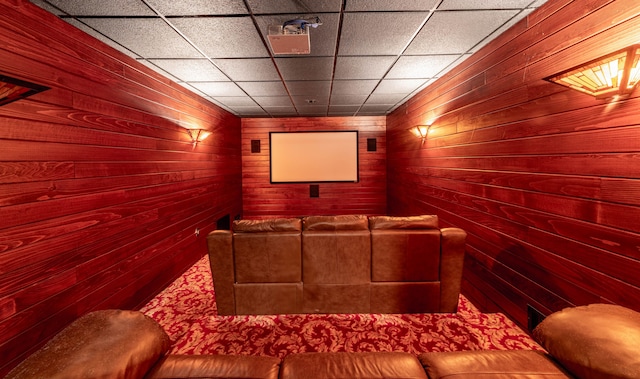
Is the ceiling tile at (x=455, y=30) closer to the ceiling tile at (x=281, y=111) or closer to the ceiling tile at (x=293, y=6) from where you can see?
the ceiling tile at (x=293, y=6)

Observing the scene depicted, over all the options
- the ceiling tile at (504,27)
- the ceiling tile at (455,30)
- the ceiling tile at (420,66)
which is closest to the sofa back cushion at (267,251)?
the ceiling tile at (455,30)

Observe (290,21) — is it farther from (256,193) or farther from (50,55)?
(256,193)

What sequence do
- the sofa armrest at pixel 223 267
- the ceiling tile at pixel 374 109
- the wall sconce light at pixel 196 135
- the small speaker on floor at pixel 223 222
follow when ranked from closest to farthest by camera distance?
the sofa armrest at pixel 223 267, the wall sconce light at pixel 196 135, the small speaker on floor at pixel 223 222, the ceiling tile at pixel 374 109

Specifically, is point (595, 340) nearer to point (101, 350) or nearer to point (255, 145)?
point (101, 350)

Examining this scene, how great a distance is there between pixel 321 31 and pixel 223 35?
81 centimetres

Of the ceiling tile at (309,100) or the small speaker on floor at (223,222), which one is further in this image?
the small speaker on floor at (223,222)

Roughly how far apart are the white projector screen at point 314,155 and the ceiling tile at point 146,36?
3705 mm

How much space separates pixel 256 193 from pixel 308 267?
4225 millimetres

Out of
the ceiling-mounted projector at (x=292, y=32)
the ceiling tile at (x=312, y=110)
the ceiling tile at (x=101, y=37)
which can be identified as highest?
the ceiling tile at (x=312, y=110)

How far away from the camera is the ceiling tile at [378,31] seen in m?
1.98

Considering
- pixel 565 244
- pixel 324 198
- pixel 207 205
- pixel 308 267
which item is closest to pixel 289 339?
pixel 308 267

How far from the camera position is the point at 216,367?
1.16 m

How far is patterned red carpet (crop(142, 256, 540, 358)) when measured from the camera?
1.98 meters

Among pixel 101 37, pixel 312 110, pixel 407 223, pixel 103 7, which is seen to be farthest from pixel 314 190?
pixel 103 7
